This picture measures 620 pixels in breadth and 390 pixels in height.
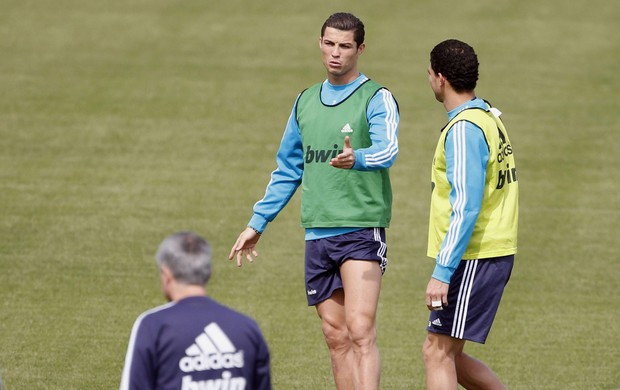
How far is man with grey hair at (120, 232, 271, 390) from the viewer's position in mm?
4355

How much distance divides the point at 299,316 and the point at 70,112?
21.2ft

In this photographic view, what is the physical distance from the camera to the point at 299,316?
30.2ft

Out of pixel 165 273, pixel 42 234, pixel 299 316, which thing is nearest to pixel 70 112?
pixel 42 234

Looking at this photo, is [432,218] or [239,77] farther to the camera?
[239,77]

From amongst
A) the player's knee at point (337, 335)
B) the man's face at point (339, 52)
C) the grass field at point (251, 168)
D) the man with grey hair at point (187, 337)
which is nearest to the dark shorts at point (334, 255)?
the player's knee at point (337, 335)

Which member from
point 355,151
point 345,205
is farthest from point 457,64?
point 345,205

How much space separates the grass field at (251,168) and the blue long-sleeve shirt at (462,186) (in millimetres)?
2271

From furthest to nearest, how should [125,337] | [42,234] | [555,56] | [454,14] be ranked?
[454,14], [555,56], [42,234], [125,337]

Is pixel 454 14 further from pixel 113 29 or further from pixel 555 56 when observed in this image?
pixel 113 29

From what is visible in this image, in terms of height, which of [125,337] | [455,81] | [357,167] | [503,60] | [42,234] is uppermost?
[503,60]

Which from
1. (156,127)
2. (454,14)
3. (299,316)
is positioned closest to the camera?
(299,316)

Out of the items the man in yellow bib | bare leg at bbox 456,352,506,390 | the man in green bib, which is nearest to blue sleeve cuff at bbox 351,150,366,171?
the man in green bib

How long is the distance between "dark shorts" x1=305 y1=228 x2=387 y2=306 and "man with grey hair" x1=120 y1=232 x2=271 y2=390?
2.03 m

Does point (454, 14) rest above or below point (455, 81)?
above
